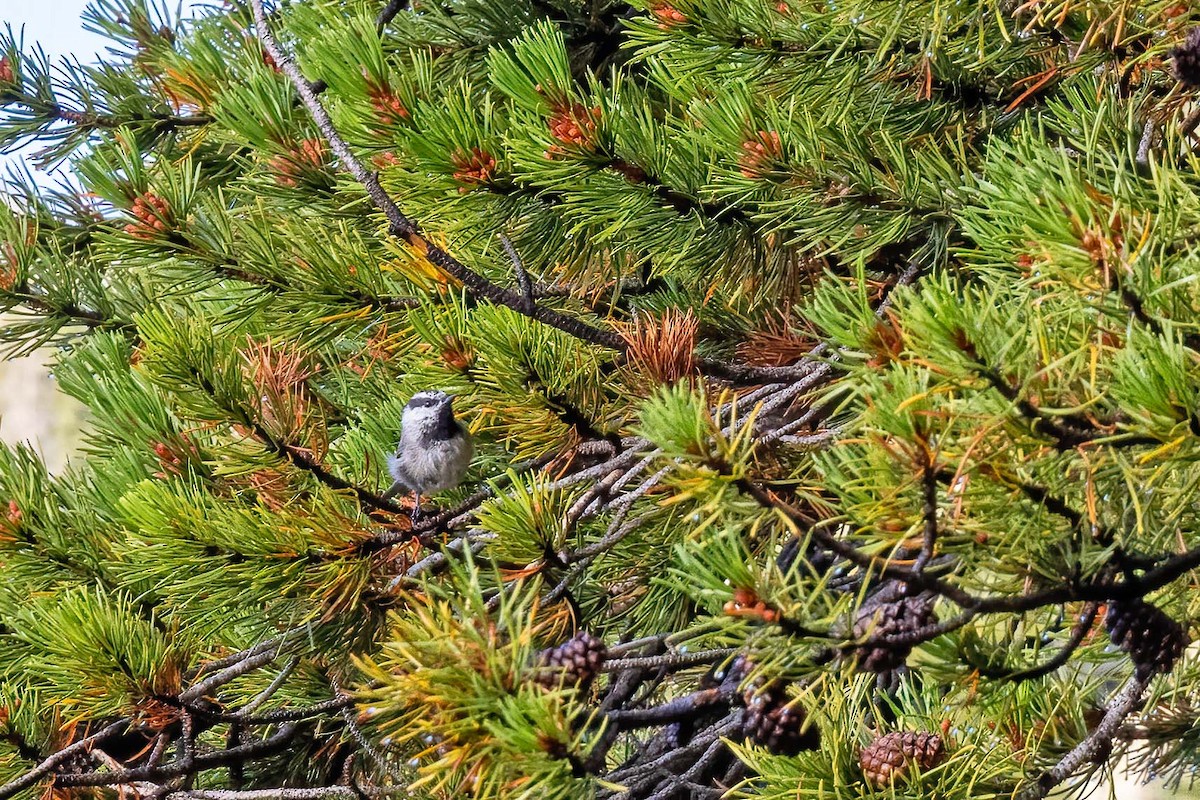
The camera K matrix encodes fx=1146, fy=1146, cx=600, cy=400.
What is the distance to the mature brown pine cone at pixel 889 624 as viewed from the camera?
1.07 m

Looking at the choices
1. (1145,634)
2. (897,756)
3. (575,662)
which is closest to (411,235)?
(575,662)

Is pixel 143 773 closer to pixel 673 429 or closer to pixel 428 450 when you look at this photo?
pixel 428 450

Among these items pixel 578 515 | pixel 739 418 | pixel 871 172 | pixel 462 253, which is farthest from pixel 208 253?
pixel 871 172

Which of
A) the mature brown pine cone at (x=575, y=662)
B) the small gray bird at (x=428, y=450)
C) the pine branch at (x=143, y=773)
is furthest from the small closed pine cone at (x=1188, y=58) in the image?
the pine branch at (x=143, y=773)

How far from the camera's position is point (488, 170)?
1658 mm

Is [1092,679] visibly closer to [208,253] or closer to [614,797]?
[614,797]

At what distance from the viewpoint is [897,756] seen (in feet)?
4.12

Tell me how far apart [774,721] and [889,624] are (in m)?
0.18

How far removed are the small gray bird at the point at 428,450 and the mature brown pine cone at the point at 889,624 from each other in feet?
3.61

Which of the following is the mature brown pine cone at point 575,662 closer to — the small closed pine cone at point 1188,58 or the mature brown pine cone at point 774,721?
the mature brown pine cone at point 774,721

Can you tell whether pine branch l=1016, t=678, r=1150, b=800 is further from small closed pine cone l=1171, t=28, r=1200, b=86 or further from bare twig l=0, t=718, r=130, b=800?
bare twig l=0, t=718, r=130, b=800

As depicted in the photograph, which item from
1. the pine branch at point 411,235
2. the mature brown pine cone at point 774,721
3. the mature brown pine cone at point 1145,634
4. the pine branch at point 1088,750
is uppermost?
the pine branch at point 411,235

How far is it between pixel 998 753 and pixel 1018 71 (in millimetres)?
1078

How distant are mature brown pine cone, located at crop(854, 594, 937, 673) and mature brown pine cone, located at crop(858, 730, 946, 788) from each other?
187mm
